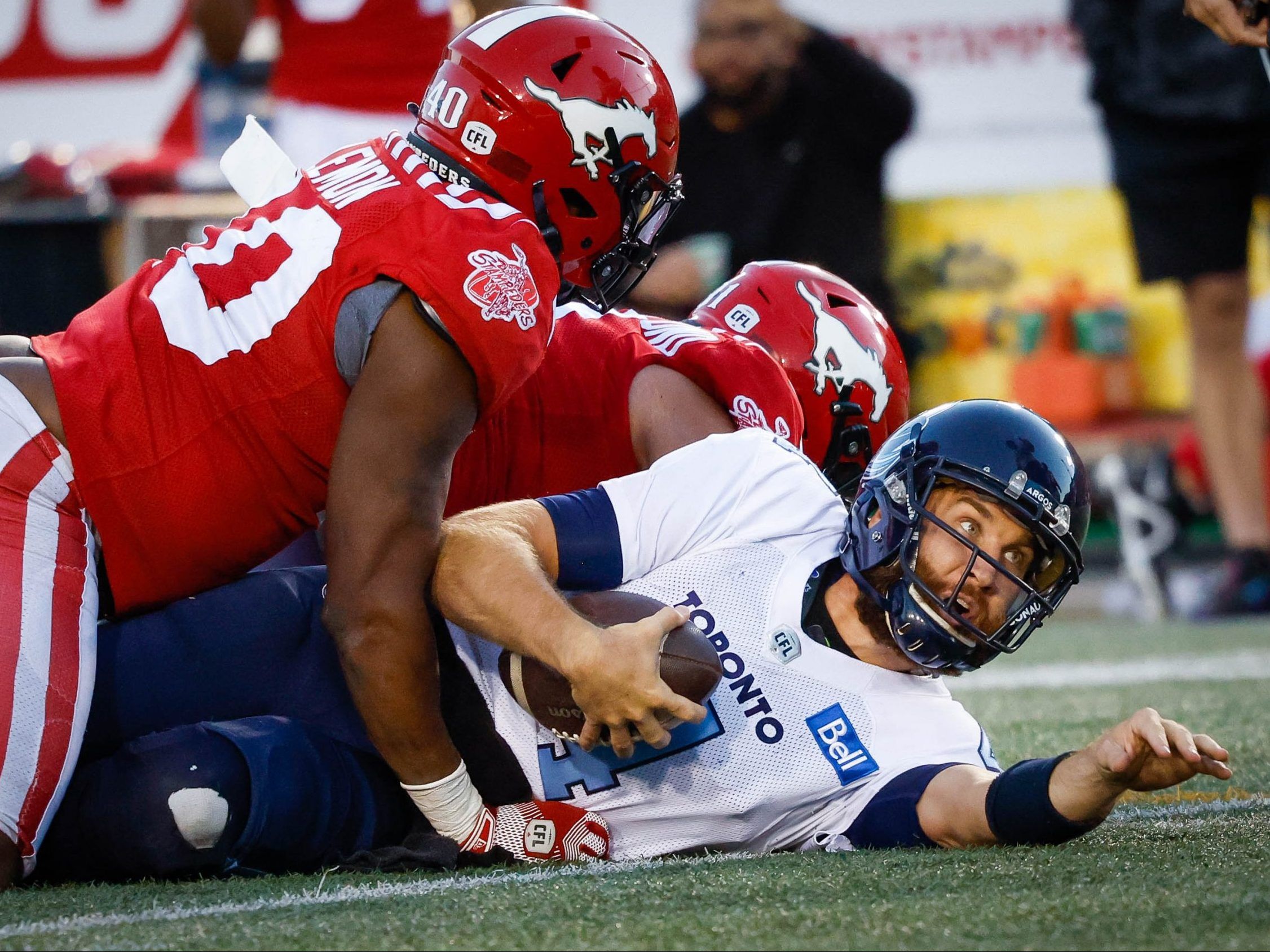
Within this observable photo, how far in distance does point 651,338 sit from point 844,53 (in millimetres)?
3359

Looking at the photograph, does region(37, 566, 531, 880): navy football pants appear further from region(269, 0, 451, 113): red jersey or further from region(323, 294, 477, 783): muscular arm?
region(269, 0, 451, 113): red jersey

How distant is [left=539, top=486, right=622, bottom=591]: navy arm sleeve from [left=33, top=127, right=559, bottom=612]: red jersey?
0.18 metres

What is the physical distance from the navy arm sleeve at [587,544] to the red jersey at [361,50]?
2.82 meters

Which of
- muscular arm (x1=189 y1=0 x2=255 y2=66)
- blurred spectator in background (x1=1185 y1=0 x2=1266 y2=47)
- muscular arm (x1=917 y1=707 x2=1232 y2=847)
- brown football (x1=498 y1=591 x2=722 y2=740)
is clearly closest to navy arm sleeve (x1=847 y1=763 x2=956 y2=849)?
muscular arm (x1=917 y1=707 x2=1232 y2=847)

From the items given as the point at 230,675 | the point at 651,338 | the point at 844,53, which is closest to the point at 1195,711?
the point at 651,338

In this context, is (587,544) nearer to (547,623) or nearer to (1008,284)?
(547,623)

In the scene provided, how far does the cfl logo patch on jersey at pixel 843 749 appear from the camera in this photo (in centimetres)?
226

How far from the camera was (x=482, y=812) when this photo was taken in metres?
2.30

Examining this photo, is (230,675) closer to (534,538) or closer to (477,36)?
(534,538)

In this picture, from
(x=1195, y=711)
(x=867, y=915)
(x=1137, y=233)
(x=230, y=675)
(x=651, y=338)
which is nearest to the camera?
(x=867, y=915)

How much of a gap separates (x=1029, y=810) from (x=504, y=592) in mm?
718

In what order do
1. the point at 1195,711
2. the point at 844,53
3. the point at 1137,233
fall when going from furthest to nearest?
the point at 844,53 < the point at 1137,233 < the point at 1195,711

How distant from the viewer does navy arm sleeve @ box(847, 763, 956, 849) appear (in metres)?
2.23

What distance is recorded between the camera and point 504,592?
86.5 inches
